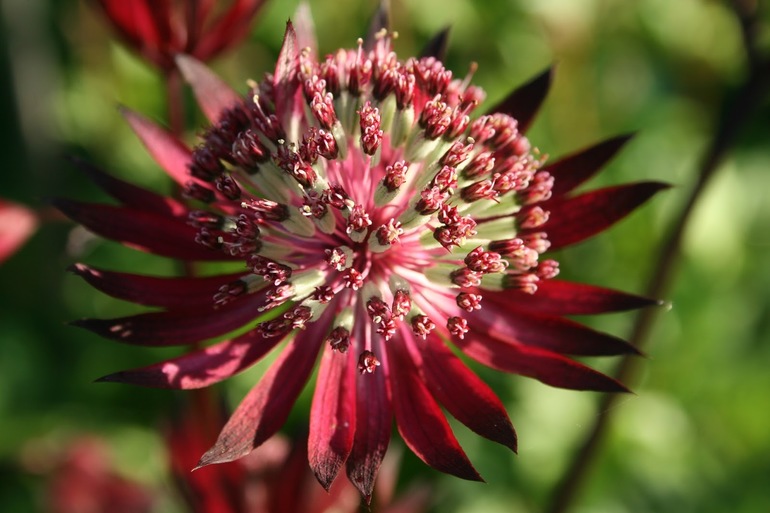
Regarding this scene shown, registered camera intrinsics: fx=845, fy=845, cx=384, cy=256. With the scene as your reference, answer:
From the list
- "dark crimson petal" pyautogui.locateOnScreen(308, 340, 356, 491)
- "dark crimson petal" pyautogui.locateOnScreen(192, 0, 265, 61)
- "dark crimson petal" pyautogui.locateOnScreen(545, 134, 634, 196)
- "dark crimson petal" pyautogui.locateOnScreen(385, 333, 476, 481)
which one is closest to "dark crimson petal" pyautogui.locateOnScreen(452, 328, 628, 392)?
"dark crimson petal" pyautogui.locateOnScreen(385, 333, 476, 481)

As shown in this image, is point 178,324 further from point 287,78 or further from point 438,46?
point 438,46

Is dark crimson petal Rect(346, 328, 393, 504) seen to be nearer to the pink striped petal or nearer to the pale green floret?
the pale green floret

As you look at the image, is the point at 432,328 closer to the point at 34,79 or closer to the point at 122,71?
the point at 34,79

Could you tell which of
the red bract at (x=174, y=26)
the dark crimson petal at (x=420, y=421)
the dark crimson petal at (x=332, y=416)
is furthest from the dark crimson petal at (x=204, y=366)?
the red bract at (x=174, y=26)

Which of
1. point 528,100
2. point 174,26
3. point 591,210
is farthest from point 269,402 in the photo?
point 174,26

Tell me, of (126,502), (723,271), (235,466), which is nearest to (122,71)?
(126,502)

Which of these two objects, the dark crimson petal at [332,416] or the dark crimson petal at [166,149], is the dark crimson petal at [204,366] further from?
the dark crimson petal at [166,149]

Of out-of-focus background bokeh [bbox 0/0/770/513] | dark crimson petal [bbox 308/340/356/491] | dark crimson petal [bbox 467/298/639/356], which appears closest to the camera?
dark crimson petal [bbox 308/340/356/491]
